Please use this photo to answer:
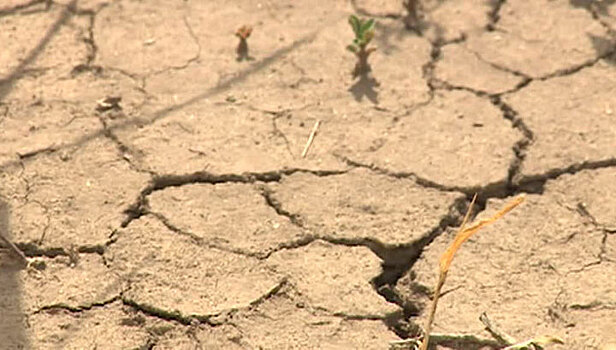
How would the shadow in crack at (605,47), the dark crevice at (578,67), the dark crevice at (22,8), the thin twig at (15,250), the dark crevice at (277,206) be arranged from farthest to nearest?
the dark crevice at (22,8)
the shadow in crack at (605,47)
the dark crevice at (578,67)
the dark crevice at (277,206)
the thin twig at (15,250)

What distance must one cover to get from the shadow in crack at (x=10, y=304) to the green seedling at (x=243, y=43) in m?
1.16

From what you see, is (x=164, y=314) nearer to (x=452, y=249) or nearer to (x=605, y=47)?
(x=452, y=249)

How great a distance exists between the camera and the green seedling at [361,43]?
415 centimetres

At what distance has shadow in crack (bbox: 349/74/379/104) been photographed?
162 inches

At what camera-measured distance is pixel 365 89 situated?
4164 mm

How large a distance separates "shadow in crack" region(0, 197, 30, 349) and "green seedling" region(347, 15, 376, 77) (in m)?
1.36

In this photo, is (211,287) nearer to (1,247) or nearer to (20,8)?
(1,247)

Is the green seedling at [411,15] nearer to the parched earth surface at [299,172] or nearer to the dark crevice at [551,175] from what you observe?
the parched earth surface at [299,172]

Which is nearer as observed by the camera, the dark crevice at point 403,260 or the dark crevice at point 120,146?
the dark crevice at point 403,260

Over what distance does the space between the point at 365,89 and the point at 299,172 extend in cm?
53

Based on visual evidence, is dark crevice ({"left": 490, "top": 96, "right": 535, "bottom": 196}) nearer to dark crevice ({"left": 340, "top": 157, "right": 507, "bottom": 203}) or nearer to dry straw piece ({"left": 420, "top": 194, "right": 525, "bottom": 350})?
dark crevice ({"left": 340, "top": 157, "right": 507, "bottom": 203})

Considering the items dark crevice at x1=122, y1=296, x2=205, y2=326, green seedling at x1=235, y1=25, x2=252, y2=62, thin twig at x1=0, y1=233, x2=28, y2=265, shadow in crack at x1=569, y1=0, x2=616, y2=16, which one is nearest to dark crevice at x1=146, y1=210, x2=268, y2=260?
dark crevice at x1=122, y1=296, x2=205, y2=326

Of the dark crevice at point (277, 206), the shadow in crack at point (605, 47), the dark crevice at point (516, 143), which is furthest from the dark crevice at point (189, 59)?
the shadow in crack at point (605, 47)

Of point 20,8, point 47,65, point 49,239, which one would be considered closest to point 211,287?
point 49,239
